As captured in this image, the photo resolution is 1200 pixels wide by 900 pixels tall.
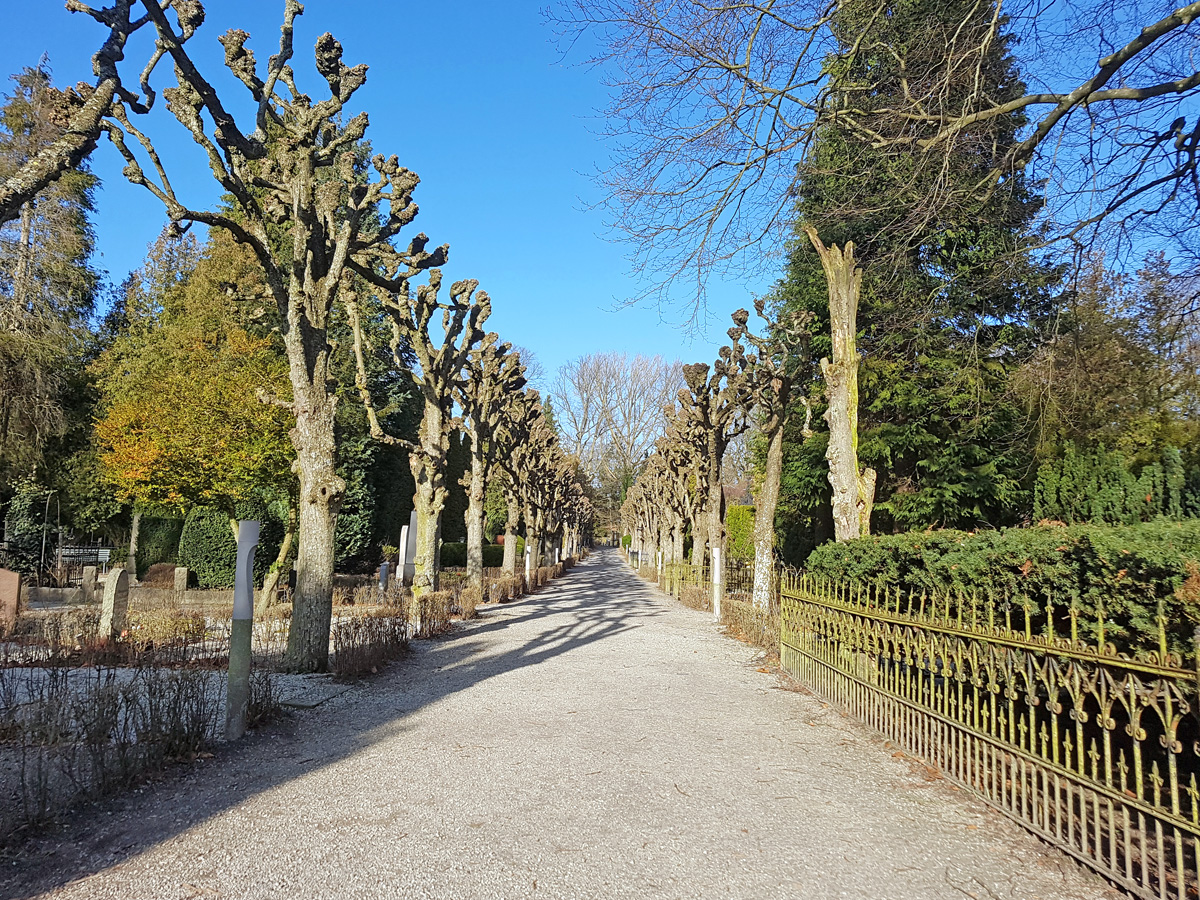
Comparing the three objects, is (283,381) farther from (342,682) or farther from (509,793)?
(509,793)

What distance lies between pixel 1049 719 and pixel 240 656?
6034 mm

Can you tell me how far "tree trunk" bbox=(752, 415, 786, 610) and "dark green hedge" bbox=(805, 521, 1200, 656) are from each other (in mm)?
9060

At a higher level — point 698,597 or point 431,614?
point 431,614

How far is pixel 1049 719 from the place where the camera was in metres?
5.00

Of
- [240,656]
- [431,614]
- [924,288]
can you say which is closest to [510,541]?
[431,614]

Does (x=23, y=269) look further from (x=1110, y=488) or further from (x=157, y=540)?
(x=1110, y=488)

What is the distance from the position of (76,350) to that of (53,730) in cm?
2604

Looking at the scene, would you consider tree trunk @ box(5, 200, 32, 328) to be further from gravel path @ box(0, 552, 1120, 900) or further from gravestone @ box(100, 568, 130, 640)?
gravel path @ box(0, 552, 1120, 900)

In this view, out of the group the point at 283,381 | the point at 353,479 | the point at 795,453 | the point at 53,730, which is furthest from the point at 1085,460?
the point at 353,479

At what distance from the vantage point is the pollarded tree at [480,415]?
1838 centimetres

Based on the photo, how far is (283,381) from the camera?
20734 millimetres

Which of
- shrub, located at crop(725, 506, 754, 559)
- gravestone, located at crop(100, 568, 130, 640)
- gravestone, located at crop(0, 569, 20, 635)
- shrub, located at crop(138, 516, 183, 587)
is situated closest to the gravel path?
gravestone, located at crop(100, 568, 130, 640)

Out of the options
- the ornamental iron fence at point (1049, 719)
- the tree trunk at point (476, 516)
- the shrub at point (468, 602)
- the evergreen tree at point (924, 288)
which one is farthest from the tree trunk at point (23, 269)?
the ornamental iron fence at point (1049, 719)

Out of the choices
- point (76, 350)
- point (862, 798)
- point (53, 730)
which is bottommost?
point (862, 798)
